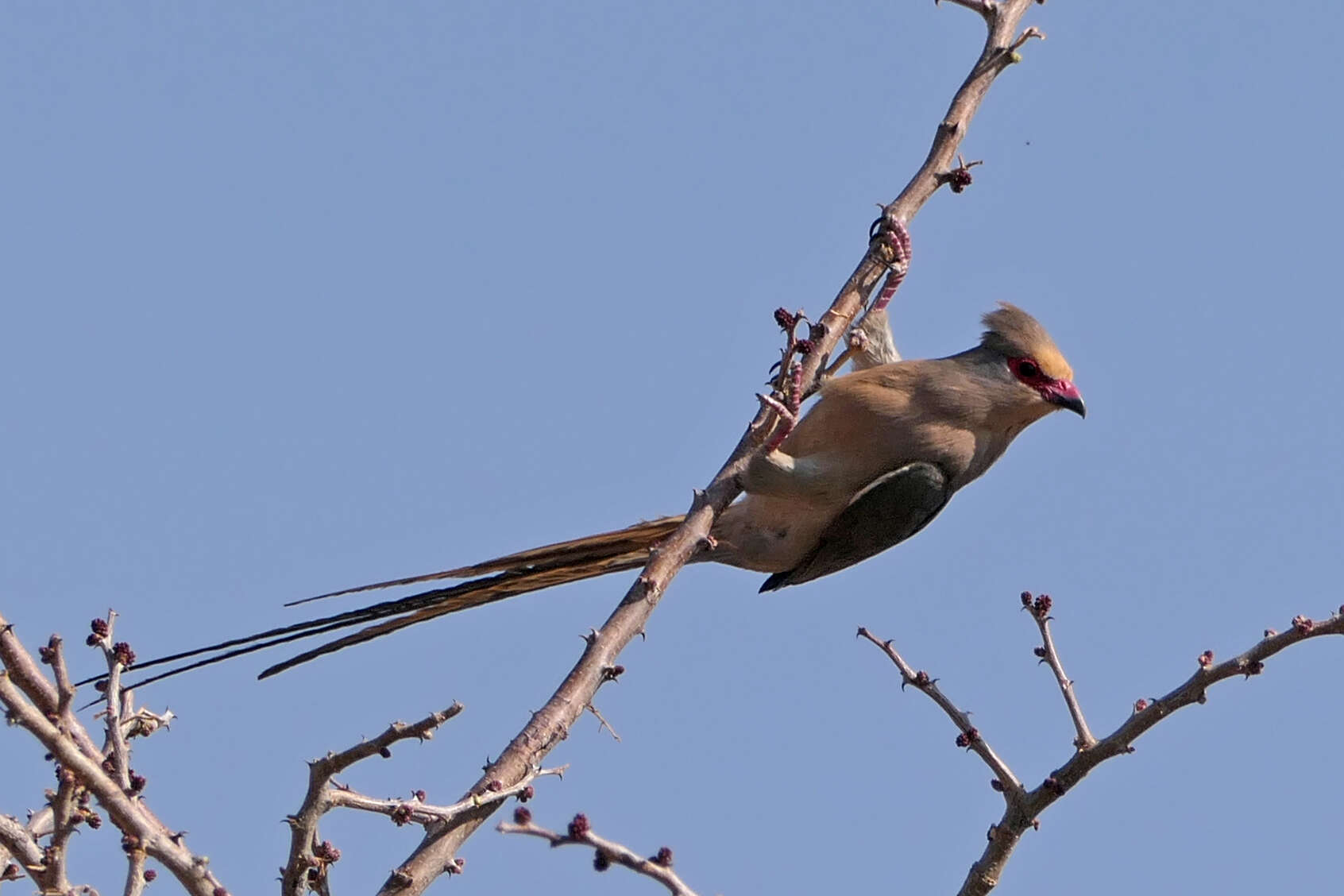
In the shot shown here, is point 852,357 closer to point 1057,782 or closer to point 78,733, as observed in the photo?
point 1057,782

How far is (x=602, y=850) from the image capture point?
9.11 feet

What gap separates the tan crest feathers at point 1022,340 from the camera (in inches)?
254

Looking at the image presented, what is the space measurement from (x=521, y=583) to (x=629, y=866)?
2499mm

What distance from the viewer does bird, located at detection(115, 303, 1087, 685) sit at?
5.70m

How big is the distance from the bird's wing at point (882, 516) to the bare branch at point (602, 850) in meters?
3.23

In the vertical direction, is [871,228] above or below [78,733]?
above

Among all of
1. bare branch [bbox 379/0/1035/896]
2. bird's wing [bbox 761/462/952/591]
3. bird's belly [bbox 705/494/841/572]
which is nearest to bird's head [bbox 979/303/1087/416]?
bird's wing [bbox 761/462/952/591]

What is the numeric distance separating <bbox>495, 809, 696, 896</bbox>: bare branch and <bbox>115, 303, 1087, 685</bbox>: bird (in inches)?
99.1

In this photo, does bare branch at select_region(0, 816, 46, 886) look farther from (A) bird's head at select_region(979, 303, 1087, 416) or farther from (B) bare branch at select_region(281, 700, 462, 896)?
(A) bird's head at select_region(979, 303, 1087, 416)

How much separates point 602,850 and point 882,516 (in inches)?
137

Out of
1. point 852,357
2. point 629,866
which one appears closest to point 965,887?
point 629,866

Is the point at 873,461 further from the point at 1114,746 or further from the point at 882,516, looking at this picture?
the point at 1114,746

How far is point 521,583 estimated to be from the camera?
5.28 metres

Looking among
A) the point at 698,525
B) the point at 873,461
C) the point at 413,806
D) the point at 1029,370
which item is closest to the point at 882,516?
the point at 873,461
